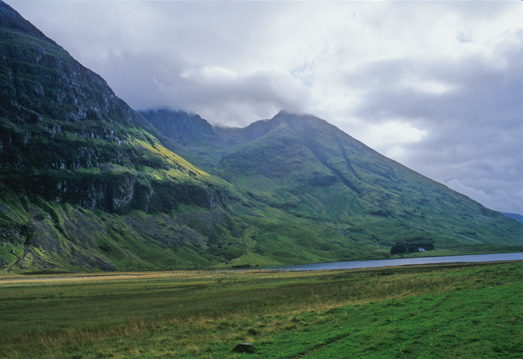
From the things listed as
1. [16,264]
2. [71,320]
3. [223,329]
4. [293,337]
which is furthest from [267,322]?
[16,264]

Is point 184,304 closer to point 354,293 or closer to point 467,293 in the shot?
point 354,293

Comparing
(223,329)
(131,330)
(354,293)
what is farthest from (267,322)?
(354,293)

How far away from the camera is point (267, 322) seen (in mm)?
37750

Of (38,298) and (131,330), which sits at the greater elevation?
(131,330)

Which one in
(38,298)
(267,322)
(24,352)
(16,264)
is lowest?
(16,264)

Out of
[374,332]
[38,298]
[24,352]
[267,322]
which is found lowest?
[38,298]

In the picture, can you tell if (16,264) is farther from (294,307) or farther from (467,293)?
(467,293)

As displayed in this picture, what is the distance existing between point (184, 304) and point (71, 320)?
17982mm

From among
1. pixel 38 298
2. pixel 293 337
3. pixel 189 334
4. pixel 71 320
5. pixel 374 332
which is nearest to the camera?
pixel 374 332

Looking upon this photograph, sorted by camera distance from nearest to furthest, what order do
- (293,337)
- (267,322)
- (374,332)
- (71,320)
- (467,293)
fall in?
1. (374,332)
2. (293,337)
3. (267,322)
4. (467,293)
5. (71,320)

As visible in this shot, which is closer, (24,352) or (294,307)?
(24,352)

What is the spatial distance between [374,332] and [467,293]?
20758 mm

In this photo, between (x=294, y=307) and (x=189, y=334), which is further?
(x=294, y=307)

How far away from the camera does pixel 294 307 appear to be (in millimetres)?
47312
